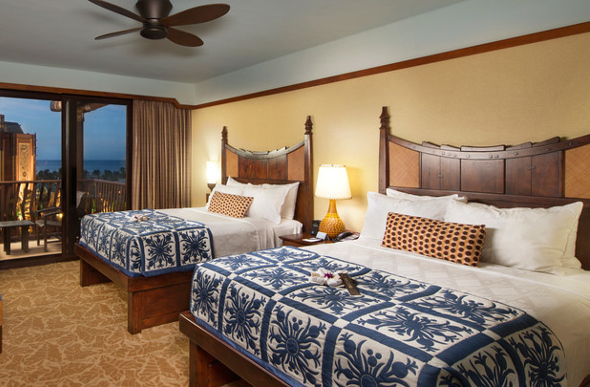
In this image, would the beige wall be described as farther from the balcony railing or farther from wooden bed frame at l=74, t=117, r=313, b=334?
the balcony railing

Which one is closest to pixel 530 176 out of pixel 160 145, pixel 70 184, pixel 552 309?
pixel 552 309

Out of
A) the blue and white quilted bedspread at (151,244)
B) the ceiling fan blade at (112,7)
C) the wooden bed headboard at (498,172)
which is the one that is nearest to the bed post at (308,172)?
the wooden bed headboard at (498,172)

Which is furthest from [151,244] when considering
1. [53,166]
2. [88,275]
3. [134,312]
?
[53,166]

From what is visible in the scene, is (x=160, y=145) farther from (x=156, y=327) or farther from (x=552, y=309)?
(x=552, y=309)

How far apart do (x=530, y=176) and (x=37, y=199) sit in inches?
234

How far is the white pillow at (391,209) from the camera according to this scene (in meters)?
2.95

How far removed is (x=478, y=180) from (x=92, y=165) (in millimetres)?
5007

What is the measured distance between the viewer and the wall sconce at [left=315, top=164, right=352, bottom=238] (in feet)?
12.2

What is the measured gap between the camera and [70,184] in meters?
5.46

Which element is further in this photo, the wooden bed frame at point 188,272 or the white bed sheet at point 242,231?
the white bed sheet at point 242,231

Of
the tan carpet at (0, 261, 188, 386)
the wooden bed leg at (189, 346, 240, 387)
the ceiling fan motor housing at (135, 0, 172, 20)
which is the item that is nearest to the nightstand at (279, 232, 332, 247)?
the tan carpet at (0, 261, 188, 386)

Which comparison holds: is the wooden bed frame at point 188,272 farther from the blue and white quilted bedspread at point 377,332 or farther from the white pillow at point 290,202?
the blue and white quilted bedspread at point 377,332

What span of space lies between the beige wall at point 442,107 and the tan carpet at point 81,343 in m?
2.08

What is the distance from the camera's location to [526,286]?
2.03m
